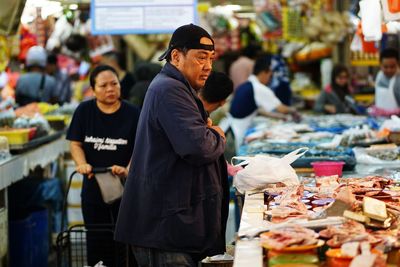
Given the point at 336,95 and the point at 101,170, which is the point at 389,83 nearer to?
the point at 336,95

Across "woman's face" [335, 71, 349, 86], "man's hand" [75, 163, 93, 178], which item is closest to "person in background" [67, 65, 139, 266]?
"man's hand" [75, 163, 93, 178]

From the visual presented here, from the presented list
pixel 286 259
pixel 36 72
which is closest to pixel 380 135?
pixel 286 259

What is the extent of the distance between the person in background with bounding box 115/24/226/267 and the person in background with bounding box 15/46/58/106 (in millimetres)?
8130

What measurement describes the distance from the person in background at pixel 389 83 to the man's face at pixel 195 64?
6755 mm

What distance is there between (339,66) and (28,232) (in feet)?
22.3

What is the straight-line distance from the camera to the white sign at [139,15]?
707cm

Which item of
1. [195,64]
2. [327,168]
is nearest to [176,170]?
[195,64]

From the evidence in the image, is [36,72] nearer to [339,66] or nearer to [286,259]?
[339,66]

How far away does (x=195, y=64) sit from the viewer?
14.6 feet

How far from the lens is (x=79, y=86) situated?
15445 millimetres

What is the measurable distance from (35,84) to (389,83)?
17.8 feet

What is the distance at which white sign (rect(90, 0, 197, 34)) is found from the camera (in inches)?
278

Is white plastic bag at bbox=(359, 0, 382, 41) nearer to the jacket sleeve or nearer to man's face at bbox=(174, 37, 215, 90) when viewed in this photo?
man's face at bbox=(174, 37, 215, 90)

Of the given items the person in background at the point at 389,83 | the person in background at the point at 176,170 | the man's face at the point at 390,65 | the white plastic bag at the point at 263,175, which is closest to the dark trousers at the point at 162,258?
the person in background at the point at 176,170
